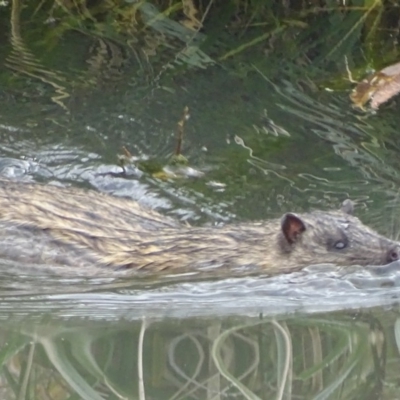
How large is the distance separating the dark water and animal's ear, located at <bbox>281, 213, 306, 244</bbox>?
21 centimetres

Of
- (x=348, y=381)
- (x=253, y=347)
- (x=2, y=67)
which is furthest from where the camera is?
(x=2, y=67)

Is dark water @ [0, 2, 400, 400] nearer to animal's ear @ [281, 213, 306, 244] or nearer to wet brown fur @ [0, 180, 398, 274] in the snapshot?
wet brown fur @ [0, 180, 398, 274]

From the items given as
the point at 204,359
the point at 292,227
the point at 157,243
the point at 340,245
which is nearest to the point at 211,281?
the point at 157,243

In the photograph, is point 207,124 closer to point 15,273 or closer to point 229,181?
point 229,181

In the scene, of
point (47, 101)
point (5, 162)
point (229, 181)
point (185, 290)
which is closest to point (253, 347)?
point (185, 290)

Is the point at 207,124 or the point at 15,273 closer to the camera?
the point at 15,273

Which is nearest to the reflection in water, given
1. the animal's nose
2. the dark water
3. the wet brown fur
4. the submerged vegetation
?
the dark water

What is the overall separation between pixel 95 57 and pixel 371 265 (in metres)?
4.46

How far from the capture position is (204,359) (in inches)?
206

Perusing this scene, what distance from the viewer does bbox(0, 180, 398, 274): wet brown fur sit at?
672cm

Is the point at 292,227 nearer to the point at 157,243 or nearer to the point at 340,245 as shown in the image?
the point at 340,245

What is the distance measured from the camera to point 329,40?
1074 cm

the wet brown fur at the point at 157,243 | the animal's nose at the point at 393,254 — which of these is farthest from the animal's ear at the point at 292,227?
the animal's nose at the point at 393,254

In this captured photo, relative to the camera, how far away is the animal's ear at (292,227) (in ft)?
21.7
